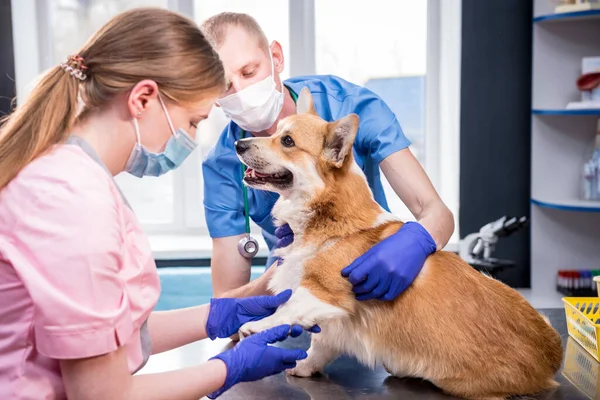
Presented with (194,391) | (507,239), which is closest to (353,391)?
(194,391)

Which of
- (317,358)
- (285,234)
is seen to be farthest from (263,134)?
(317,358)

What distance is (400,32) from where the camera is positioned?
4094 mm

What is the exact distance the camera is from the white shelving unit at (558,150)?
3.62 meters

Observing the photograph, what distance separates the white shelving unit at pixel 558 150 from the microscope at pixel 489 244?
205mm

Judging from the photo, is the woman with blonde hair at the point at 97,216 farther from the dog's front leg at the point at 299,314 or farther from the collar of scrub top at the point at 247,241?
the collar of scrub top at the point at 247,241

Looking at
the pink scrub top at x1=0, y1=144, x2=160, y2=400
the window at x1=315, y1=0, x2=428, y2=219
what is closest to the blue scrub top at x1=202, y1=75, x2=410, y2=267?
the pink scrub top at x1=0, y1=144, x2=160, y2=400

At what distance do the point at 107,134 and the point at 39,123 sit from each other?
107 millimetres

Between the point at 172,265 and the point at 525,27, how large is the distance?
2405 mm

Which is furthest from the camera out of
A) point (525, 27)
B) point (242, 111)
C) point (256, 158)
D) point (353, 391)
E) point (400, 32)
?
point (400, 32)

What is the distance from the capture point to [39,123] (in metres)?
1.00

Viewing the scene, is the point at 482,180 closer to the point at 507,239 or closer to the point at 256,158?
the point at 507,239

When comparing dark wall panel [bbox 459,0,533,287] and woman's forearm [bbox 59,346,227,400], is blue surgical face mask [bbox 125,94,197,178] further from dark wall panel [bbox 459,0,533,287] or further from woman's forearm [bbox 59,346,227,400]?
dark wall panel [bbox 459,0,533,287]

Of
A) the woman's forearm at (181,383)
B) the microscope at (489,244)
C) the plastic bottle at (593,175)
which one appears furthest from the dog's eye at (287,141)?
the plastic bottle at (593,175)

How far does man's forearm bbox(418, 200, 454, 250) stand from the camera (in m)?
1.67
